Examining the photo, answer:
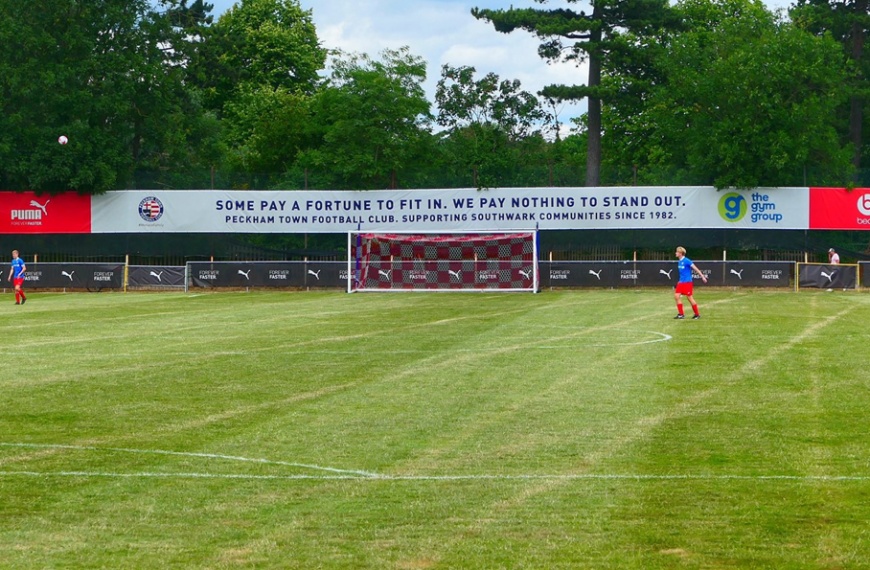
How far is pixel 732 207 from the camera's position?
179 feet

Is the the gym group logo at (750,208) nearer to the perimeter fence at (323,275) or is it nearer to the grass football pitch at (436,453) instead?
the perimeter fence at (323,275)

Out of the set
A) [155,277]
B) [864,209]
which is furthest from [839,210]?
[155,277]

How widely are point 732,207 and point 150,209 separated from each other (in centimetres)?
2516

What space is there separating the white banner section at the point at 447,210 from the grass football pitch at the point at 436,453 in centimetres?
3160

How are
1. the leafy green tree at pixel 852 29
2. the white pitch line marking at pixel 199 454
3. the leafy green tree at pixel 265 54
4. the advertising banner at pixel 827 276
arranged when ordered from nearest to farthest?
the white pitch line marking at pixel 199 454 → the advertising banner at pixel 827 276 → the leafy green tree at pixel 852 29 → the leafy green tree at pixel 265 54

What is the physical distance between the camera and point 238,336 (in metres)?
24.4

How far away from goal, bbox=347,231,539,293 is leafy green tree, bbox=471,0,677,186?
1192cm

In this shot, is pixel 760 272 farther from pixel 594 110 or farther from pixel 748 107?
pixel 594 110

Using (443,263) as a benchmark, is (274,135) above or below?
above

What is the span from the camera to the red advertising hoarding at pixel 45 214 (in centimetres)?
5644

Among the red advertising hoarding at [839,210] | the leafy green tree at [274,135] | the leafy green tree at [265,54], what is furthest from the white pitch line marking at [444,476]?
the leafy green tree at [265,54]

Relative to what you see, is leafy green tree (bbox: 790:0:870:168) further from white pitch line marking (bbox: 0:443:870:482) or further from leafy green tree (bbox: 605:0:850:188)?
white pitch line marking (bbox: 0:443:870:482)

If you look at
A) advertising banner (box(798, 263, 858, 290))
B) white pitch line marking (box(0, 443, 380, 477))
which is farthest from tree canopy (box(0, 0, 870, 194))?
white pitch line marking (box(0, 443, 380, 477))

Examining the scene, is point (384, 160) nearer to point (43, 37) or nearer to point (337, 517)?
point (43, 37)
